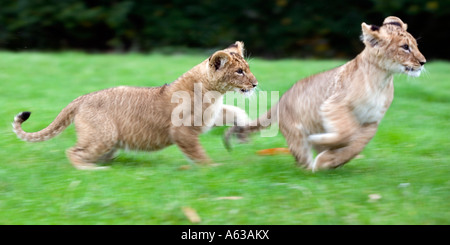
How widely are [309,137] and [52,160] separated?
3.08 metres

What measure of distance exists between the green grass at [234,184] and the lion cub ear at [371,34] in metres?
1.40

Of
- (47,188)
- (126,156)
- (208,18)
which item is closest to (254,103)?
(126,156)

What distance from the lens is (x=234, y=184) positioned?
22.0 feet

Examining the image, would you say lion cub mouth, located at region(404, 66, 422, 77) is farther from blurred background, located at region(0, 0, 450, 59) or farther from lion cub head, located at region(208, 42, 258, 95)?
blurred background, located at region(0, 0, 450, 59)

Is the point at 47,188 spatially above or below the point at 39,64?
below

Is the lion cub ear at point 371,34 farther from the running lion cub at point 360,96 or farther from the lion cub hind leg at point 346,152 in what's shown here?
the lion cub hind leg at point 346,152

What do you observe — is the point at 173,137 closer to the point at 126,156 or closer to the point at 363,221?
the point at 126,156

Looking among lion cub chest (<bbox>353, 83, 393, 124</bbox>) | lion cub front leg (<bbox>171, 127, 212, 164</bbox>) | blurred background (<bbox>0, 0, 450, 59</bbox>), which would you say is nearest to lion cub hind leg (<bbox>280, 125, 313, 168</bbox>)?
lion cub chest (<bbox>353, 83, 393, 124</bbox>)

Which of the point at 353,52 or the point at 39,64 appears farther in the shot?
the point at 353,52

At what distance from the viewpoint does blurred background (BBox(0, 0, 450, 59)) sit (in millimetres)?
22766

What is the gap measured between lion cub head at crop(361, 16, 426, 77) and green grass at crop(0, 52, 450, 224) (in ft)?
3.77

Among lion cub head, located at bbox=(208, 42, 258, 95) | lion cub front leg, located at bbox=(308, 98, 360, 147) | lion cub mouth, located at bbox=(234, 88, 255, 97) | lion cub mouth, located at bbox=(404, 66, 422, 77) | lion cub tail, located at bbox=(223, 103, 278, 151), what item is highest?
lion cub head, located at bbox=(208, 42, 258, 95)

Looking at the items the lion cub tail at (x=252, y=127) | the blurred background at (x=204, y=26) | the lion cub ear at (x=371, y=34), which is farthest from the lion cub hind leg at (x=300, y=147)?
the blurred background at (x=204, y=26)
